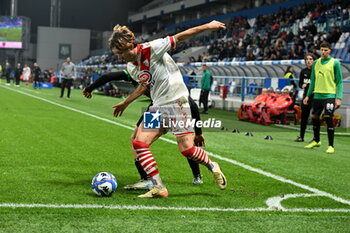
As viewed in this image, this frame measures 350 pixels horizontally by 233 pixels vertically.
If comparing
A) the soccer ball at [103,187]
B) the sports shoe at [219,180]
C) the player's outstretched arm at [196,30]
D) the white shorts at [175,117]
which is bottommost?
the soccer ball at [103,187]

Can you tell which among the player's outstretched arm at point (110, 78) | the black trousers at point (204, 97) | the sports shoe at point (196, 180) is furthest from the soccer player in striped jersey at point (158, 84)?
the black trousers at point (204, 97)

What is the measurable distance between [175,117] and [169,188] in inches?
37.5

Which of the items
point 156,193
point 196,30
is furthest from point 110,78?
point 156,193

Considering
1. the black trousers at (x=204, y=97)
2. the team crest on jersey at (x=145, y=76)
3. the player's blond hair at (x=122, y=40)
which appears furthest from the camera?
the black trousers at (x=204, y=97)

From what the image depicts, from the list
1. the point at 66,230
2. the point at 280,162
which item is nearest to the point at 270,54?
the point at 280,162

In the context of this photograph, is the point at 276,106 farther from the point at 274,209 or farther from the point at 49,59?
the point at 49,59

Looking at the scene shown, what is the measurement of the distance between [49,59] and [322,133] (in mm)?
56483

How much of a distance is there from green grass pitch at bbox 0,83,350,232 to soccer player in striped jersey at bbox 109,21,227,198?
0.39 meters

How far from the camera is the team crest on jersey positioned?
5097 mm

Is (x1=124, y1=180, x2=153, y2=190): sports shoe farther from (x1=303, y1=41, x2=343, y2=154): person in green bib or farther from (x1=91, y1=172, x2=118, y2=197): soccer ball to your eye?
(x1=303, y1=41, x2=343, y2=154): person in green bib

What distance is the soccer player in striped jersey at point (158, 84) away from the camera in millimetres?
5004

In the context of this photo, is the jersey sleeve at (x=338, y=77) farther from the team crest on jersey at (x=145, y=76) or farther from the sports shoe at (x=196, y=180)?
the team crest on jersey at (x=145, y=76)

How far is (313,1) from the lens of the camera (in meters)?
31.8

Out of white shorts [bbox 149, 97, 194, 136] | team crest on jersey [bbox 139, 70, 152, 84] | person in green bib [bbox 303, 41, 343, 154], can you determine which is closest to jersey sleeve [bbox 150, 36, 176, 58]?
team crest on jersey [bbox 139, 70, 152, 84]
